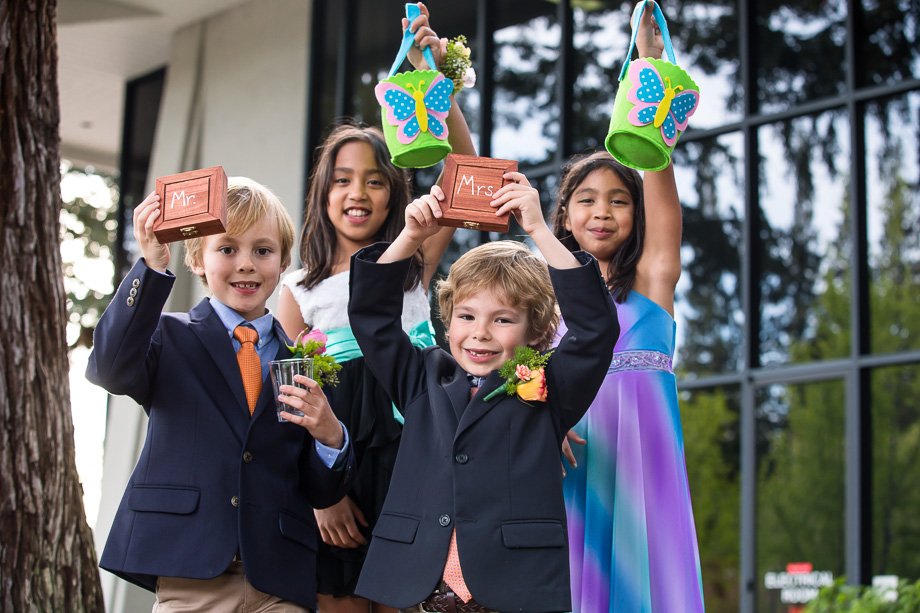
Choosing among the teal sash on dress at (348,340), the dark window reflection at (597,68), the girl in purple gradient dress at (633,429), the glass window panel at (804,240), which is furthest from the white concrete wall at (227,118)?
the girl in purple gradient dress at (633,429)

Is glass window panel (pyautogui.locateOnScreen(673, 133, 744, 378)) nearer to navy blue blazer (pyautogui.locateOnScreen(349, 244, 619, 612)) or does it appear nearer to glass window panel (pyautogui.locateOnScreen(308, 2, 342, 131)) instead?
glass window panel (pyautogui.locateOnScreen(308, 2, 342, 131))

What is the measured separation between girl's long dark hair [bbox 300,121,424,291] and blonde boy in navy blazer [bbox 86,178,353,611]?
50 cm

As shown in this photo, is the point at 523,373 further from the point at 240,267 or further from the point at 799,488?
the point at 799,488

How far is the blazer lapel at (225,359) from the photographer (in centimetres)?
230

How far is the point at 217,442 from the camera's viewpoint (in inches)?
89.2

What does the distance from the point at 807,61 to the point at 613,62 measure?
4.25 ft

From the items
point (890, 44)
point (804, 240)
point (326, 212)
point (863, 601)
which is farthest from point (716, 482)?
point (326, 212)

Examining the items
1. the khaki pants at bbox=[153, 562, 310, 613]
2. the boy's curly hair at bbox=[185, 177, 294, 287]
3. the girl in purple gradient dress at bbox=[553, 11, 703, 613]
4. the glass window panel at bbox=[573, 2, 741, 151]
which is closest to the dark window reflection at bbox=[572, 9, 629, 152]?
the glass window panel at bbox=[573, 2, 741, 151]

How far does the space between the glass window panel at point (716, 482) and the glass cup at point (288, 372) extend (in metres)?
4.85

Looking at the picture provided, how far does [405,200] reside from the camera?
300cm

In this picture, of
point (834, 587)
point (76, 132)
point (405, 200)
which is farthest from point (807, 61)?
point (76, 132)

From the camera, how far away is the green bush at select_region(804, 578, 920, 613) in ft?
15.6

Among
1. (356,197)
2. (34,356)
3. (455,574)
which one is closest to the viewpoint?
(455,574)

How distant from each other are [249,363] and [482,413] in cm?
58
